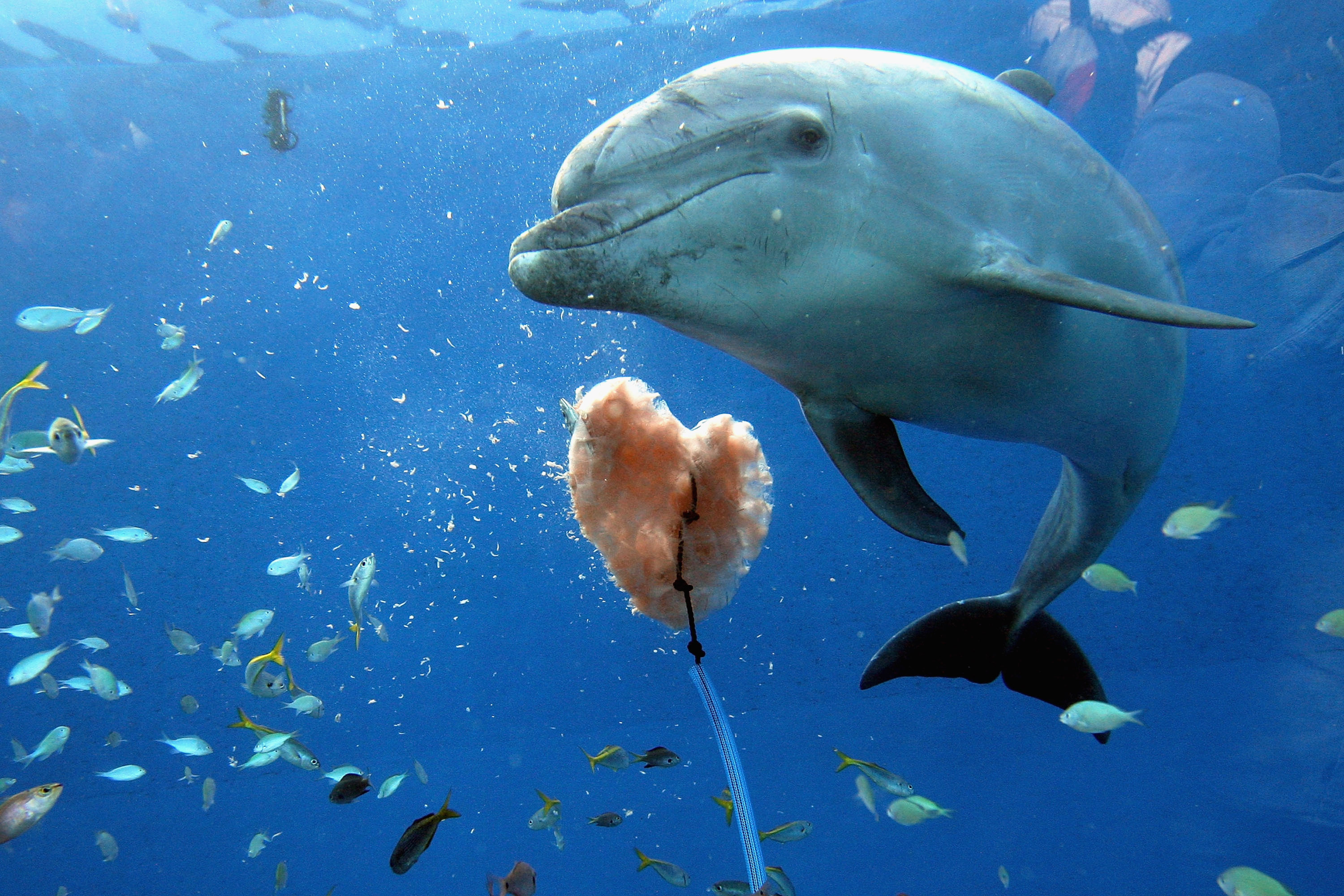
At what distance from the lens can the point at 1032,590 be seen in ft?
14.6

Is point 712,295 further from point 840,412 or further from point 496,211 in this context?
point 496,211

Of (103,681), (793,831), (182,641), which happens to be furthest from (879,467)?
(103,681)

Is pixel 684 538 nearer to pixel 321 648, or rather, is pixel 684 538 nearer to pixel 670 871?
pixel 670 871

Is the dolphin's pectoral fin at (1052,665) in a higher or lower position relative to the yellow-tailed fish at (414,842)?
higher

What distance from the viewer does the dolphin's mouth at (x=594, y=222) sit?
178 centimetres

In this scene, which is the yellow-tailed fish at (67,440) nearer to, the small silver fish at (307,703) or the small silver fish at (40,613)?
the small silver fish at (40,613)

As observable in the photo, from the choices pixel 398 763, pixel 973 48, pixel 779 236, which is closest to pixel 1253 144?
pixel 973 48

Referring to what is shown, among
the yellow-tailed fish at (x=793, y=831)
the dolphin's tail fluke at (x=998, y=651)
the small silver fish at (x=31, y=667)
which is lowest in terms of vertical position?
the yellow-tailed fish at (x=793, y=831)

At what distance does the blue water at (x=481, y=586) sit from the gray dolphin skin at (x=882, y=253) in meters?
8.26

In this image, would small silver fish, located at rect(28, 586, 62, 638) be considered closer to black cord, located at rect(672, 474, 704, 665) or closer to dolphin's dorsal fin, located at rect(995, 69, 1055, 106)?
black cord, located at rect(672, 474, 704, 665)

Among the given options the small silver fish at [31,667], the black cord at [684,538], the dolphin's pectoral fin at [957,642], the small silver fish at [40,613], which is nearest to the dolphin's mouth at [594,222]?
the black cord at [684,538]

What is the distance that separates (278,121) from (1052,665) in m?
14.5

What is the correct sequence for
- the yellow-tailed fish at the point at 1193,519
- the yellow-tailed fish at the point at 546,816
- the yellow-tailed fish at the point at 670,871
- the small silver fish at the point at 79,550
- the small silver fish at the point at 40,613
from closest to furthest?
the yellow-tailed fish at the point at 1193,519 < the yellow-tailed fish at the point at 670,871 < the yellow-tailed fish at the point at 546,816 < the small silver fish at the point at 40,613 < the small silver fish at the point at 79,550

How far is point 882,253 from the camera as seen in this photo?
220 cm
